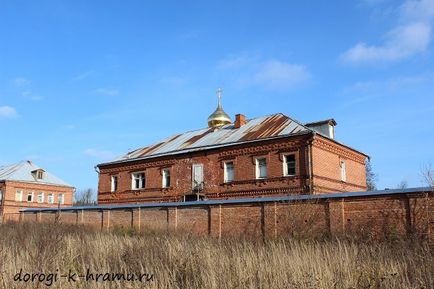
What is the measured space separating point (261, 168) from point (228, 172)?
2512 millimetres

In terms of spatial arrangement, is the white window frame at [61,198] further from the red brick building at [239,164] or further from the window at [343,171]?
the window at [343,171]

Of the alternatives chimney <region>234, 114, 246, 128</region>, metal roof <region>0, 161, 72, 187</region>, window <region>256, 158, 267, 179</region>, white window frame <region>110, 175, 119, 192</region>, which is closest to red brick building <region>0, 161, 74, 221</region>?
metal roof <region>0, 161, 72, 187</region>

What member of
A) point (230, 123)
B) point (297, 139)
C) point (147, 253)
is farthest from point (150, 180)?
point (147, 253)

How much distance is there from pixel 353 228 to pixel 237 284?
1042 cm

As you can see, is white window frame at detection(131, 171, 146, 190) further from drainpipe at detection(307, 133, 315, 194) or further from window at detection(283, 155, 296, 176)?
drainpipe at detection(307, 133, 315, 194)

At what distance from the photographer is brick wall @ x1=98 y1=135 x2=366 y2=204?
2317cm

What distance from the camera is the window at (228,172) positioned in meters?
26.2

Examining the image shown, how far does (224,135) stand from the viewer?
2880 cm

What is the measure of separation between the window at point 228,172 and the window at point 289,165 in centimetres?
380

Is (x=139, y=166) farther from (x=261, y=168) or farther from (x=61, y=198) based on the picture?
(x=61, y=198)

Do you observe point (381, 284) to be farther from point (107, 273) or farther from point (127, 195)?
point (127, 195)

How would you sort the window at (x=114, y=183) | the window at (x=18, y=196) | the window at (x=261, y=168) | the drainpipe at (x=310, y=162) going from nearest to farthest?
the drainpipe at (x=310, y=162), the window at (x=261, y=168), the window at (x=114, y=183), the window at (x=18, y=196)

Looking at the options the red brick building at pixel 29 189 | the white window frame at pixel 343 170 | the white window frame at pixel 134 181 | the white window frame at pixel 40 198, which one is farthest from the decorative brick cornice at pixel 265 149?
the white window frame at pixel 40 198

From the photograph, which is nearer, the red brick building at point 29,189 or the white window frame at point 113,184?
the white window frame at point 113,184
